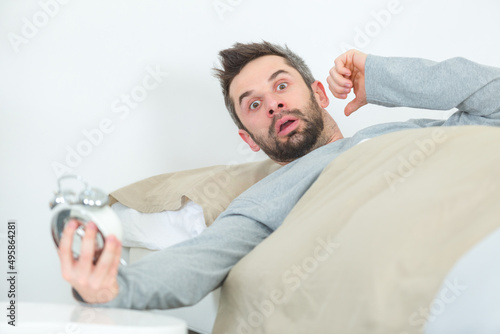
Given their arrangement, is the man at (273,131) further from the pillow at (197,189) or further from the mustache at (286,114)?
the pillow at (197,189)

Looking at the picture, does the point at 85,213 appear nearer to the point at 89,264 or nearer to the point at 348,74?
the point at 89,264

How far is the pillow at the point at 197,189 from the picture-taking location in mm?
1575

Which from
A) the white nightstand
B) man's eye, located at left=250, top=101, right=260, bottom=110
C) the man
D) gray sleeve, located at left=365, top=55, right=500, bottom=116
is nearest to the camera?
the white nightstand

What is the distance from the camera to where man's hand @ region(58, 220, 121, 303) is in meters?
0.78

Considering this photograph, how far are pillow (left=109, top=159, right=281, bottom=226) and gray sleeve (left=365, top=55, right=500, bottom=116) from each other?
462mm

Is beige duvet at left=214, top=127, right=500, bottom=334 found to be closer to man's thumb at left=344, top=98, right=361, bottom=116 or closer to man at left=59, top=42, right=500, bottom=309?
man at left=59, top=42, right=500, bottom=309

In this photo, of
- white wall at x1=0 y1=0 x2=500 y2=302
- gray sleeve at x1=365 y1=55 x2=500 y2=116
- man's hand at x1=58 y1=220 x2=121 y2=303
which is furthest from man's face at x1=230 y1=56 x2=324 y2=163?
man's hand at x1=58 y1=220 x2=121 y2=303

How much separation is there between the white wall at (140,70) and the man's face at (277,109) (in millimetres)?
409

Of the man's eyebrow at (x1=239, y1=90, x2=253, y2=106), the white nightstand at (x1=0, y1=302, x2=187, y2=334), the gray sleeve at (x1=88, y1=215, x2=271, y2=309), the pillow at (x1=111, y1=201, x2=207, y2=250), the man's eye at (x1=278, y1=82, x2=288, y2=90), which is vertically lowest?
the pillow at (x1=111, y1=201, x2=207, y2=250)

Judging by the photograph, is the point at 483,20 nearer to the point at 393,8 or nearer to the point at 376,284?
the point at 393,8

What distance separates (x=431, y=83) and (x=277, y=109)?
0.47 meters

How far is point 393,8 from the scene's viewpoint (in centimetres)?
227

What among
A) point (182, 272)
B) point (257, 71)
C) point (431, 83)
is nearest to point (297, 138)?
point (257, 71)

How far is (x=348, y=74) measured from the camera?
1.52 metres
